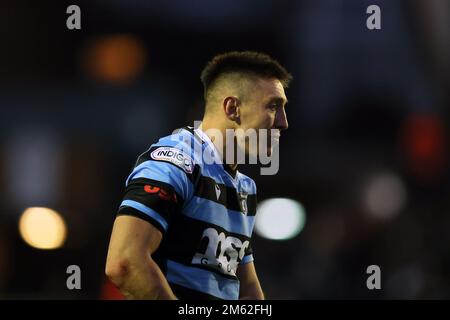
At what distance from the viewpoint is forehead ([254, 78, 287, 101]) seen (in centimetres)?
616

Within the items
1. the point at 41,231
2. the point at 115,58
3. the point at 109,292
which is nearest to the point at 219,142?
the point at 109,292

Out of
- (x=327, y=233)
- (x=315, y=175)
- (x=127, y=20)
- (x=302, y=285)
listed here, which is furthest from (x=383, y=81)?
(x=302, y=285)

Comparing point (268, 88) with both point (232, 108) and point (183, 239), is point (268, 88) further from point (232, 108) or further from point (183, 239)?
point (183, 239)

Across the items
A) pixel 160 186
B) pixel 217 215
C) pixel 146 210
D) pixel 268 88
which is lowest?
pixel 217 215

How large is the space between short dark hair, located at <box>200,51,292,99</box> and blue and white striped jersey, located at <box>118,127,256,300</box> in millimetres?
Answer: 571

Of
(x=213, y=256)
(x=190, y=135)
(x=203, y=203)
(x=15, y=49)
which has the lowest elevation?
(x=213, y=256)

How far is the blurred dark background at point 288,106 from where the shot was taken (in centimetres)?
2220

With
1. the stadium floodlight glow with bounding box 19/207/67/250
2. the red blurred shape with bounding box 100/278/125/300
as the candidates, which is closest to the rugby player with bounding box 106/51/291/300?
the red blurred shape with bounding box 100/278/125/300

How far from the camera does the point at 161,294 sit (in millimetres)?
5066

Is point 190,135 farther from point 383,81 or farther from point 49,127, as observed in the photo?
point 383,81

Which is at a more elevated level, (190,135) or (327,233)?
(190,135)

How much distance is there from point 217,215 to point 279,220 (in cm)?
1333

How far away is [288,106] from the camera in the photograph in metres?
24.2
